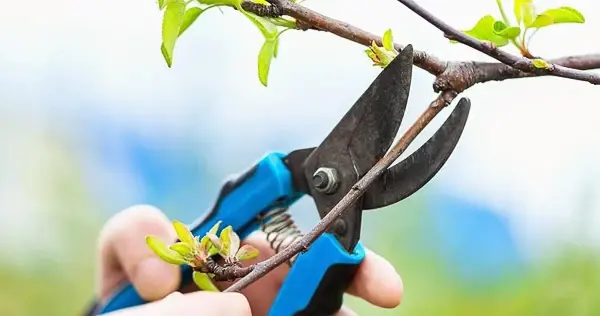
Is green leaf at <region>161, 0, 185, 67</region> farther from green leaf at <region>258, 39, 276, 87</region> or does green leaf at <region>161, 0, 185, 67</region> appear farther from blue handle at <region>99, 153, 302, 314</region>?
blue handle at <region>99, 153, 302, 314</region>

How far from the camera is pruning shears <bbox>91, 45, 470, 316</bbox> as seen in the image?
0.30 m

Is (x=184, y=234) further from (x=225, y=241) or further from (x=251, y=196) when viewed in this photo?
(x=251, y=196)

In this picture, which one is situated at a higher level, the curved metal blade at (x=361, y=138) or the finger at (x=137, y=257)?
the curved metal blade at (x=361, y=138)

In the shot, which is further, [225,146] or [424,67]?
[225,146]

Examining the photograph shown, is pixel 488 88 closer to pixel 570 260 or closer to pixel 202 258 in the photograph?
pixel 570 260

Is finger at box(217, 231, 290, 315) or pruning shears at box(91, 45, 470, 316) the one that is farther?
finger at box(217, 231, 290, 315)

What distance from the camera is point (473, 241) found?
2.29ft

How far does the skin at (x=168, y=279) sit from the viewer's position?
1.04ft

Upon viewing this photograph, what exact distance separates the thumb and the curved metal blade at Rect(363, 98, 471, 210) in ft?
0.24

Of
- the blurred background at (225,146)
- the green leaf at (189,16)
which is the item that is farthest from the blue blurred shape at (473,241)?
the green leaf at (189,16)

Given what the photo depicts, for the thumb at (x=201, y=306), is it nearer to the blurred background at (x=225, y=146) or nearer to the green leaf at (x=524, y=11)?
the green leaf at (x=524, y=11)

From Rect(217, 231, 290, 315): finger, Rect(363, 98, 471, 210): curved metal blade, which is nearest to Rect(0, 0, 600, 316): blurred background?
Rect(217, 231, 290, 315): finger

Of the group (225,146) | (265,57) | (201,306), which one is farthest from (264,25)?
(225,146)

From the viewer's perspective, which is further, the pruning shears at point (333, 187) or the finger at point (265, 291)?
the finger at point (265, 291)
